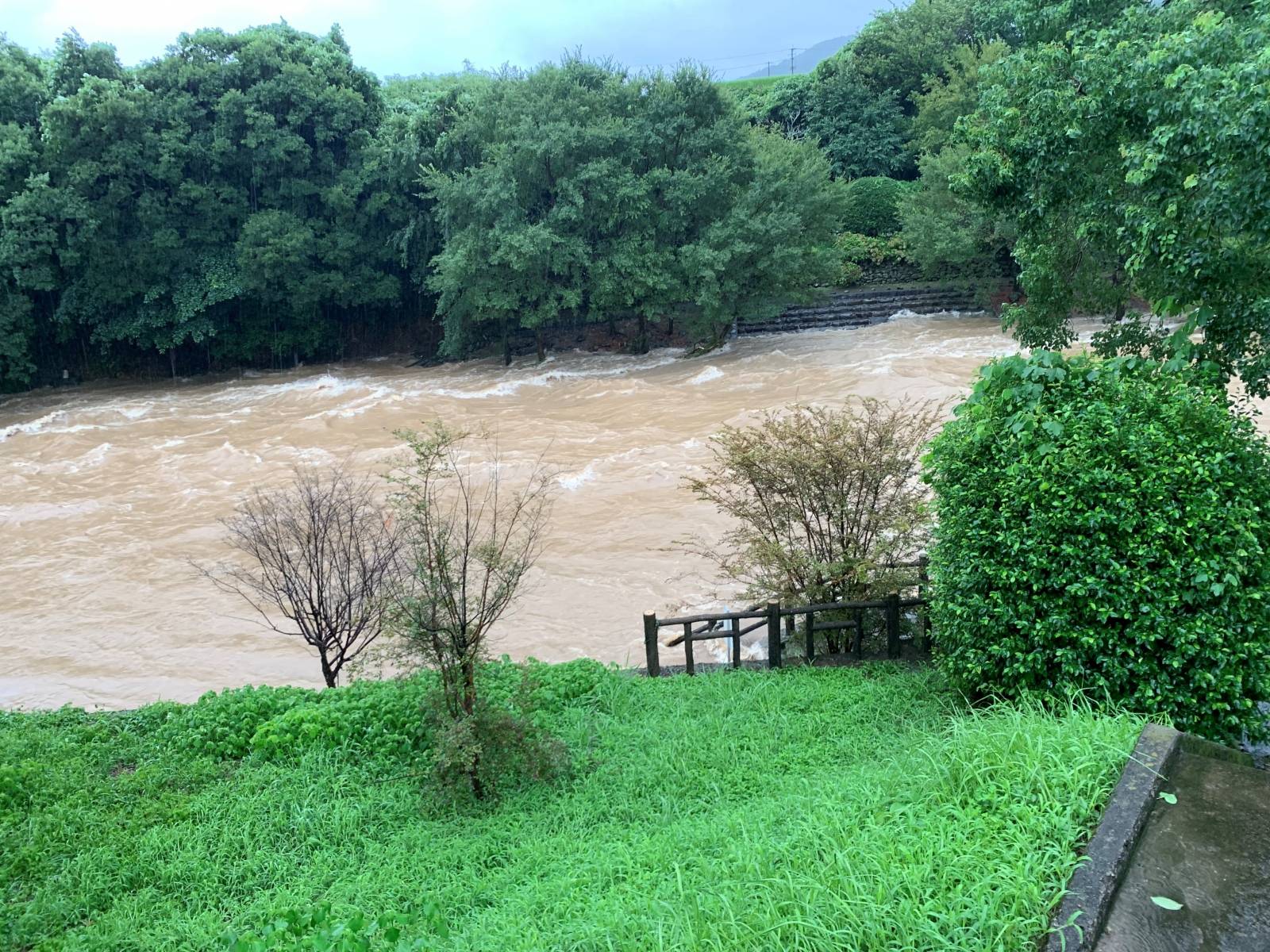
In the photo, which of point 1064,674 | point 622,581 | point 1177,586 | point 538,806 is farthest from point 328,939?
point 622,581

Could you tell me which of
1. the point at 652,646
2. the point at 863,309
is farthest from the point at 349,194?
the point at 652,646

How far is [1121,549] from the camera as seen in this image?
4.71 m

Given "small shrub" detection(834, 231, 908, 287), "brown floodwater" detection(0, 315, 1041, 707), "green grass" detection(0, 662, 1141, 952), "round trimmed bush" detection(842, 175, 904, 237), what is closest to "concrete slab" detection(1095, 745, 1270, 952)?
"green grass" detection(0, 662, 1141, 952)

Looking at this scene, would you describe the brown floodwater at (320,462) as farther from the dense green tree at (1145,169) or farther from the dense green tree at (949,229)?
the dense green tree at (1145,169)

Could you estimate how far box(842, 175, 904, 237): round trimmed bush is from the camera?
103 feet

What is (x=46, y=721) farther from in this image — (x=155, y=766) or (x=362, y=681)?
(x=362, y=681)

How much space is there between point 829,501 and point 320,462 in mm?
12567

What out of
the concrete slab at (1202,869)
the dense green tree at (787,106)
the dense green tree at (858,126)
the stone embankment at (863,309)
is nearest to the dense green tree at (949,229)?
the stone embankment at (863,309)

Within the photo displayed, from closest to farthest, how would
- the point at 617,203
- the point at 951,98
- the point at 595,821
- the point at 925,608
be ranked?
the point at 595,821 < the point at 925,608 < the point at 617,203 < the point at 951,98

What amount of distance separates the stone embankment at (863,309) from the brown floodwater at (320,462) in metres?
0.90

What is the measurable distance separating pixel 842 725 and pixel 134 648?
348 inches

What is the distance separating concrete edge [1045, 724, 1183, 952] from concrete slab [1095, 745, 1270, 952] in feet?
0.12

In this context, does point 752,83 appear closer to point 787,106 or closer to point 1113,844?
point 787,106

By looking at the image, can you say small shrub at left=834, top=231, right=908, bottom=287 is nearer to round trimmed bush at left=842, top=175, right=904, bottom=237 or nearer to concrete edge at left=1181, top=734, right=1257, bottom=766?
round trimmed bush at left=842, top=175, right=904, bottom=237
